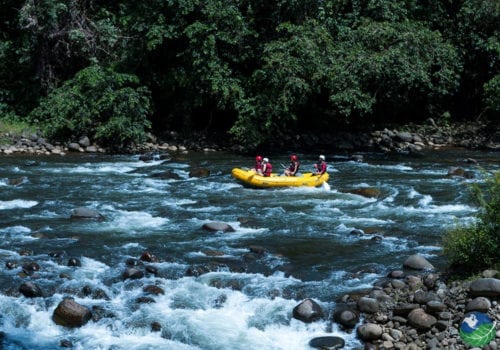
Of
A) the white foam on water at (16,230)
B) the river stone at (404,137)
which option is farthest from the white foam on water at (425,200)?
the river stone at (404,137)

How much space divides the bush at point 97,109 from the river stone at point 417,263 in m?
13.2

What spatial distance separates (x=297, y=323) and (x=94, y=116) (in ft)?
50.9

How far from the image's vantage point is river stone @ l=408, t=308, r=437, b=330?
311 inches

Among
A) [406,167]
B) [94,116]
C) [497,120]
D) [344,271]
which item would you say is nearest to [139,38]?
[94,116]

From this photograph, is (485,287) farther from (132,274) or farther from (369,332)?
(132,274)

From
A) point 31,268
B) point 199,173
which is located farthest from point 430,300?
point 199,173

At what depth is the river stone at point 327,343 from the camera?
26.0 feet

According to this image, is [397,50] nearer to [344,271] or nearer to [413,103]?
[413,103]

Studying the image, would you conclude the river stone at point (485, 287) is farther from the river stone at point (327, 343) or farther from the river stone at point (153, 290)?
the river stone at point (153, 290)

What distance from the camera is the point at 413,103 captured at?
26484mm

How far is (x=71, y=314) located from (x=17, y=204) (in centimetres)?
655

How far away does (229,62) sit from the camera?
75.8ft

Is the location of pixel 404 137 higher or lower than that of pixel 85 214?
higher
